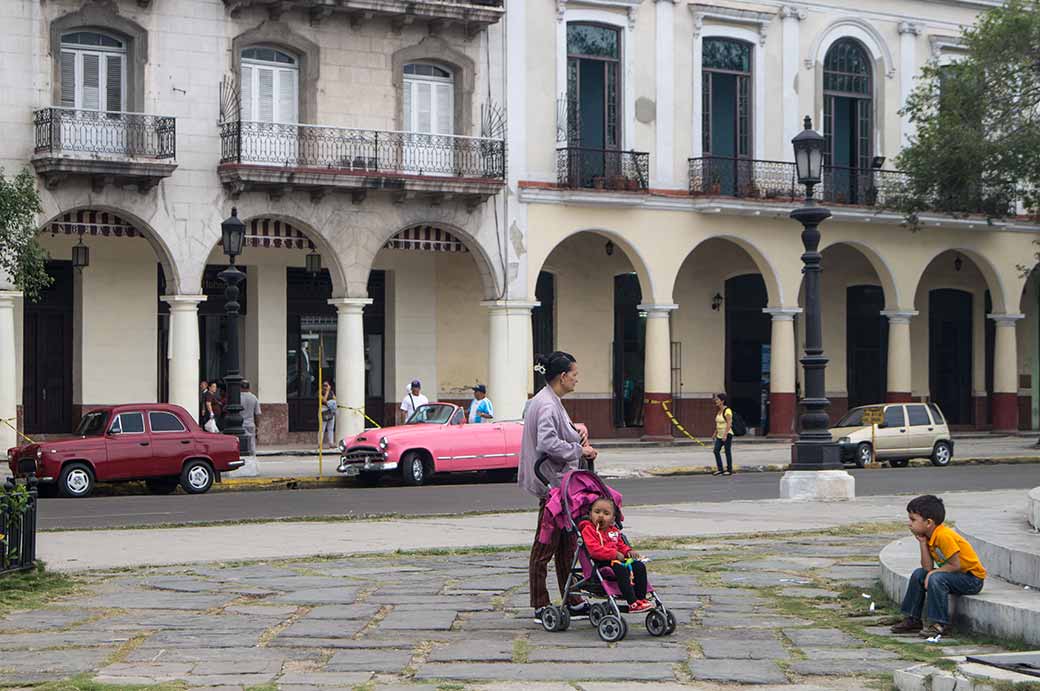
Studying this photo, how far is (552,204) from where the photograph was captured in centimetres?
3600

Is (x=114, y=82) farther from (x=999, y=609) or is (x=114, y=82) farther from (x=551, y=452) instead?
(x=999, y=609)

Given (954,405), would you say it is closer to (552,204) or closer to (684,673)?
(552,204)

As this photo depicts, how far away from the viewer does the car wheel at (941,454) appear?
33.1 meters

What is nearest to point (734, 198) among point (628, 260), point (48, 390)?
point (628, 260)

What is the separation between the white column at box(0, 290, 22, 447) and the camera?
99.1 ft

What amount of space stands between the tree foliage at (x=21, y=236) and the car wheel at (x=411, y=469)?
6.01 meters

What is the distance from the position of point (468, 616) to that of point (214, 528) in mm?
7558

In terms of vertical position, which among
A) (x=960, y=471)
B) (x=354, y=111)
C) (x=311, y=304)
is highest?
(x=354, y=111)

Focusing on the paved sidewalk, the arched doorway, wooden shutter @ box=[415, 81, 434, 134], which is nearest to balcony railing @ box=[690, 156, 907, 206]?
the arched doorway

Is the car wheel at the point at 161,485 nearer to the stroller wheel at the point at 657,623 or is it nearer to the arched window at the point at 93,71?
the arched window at the point at 93,71

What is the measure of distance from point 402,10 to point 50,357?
Result: 9.27 meters

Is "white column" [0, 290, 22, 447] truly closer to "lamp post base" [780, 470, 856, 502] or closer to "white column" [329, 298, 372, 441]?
"white column" [329, 298, 372, 441]

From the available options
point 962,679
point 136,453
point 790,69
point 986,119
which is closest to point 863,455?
point 986,119

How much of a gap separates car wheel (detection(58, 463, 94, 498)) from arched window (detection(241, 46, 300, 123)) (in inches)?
414
